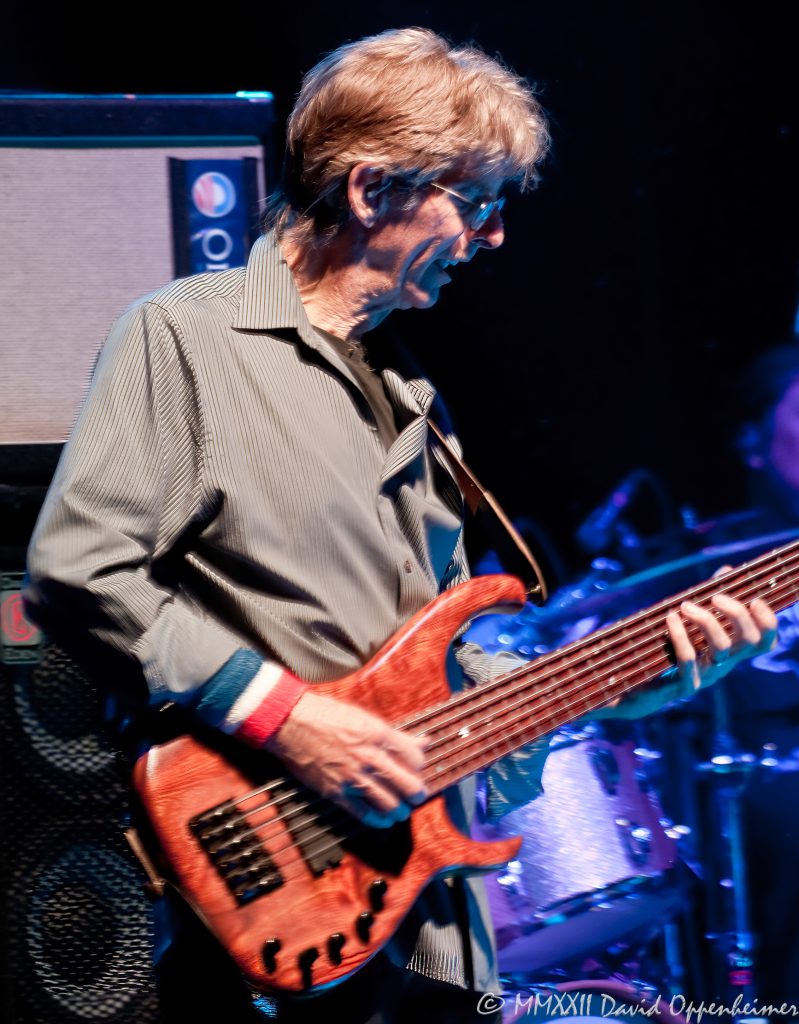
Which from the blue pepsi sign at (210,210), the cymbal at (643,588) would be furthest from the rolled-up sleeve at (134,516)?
the cymbal at (643,588)

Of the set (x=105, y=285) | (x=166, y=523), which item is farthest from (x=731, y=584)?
(x=105, y=285)

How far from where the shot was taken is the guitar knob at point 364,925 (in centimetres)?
137

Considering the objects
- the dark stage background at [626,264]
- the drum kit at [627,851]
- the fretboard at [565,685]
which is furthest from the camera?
the dark stage background at [626,264]

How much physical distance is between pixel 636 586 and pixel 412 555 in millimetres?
1432

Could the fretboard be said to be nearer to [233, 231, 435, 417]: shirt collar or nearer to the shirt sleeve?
the shirt sleeve

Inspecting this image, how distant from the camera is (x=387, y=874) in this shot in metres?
1.42

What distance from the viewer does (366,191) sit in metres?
1.72

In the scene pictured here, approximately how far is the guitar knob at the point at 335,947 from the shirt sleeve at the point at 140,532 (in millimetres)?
284

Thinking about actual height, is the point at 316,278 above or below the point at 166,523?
above

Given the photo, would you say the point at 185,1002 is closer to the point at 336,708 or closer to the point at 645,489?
the point at 336,708

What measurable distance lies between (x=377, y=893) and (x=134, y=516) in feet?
1.86

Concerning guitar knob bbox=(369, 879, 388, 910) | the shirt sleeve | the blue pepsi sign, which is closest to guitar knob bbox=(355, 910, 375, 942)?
guitar knob bbox=(369, 879, 388, 910)

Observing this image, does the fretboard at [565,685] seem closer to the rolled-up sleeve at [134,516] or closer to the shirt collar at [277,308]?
the rolled-up sleeve at [134,516]

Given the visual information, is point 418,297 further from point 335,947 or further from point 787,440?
point 787,440
